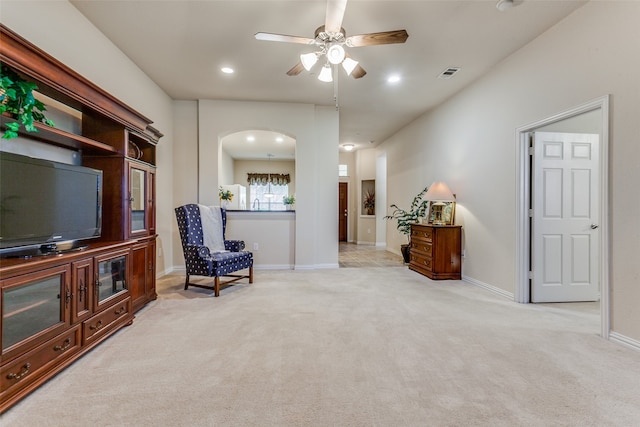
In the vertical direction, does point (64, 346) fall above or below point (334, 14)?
below

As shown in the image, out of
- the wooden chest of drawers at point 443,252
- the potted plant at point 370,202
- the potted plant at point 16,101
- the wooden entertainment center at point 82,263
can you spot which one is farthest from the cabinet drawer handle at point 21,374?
the potted plant at point 370,202

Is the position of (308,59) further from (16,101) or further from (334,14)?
(16,101)

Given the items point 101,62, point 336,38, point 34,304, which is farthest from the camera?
point 101,62

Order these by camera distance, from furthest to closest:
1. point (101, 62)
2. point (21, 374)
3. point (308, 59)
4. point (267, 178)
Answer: point (267, 178), point (101, 62), point (308, 59), point (21, 374)

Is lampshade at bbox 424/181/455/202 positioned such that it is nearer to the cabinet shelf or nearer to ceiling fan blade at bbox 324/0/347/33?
ceiling fan blade at bbox 324/0/347/33

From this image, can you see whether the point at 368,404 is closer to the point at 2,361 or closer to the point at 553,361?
the point at 553,361

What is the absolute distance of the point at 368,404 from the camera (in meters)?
1.55

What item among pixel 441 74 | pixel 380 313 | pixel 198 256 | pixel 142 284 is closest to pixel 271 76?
pixel 441 74

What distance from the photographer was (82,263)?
2.01 metres

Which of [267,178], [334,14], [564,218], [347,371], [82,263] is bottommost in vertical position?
[347,371]

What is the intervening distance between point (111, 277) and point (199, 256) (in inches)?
44.8

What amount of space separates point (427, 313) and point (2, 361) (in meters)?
3.04

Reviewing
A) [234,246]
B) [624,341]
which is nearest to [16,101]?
[234,246]

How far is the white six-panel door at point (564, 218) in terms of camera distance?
3.29m
